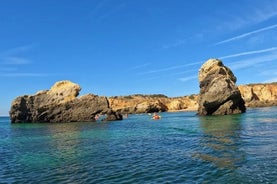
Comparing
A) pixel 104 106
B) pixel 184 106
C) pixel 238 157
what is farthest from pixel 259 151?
pixel 184 106

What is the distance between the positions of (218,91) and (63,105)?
100 ft

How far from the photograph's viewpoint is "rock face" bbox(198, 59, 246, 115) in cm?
7312

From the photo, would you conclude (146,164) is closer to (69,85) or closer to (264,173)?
(264,173)

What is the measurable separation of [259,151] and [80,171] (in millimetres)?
10857

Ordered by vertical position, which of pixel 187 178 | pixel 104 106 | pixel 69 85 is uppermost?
pixel 69 85

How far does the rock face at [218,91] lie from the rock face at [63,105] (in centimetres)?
1998

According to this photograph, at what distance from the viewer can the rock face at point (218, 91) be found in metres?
73.1

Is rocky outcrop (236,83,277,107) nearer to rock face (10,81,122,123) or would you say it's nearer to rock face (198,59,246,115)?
rock face (198,59,246,115)

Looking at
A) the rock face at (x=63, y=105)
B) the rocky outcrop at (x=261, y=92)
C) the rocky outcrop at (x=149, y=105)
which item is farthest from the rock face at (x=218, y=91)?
the rocky outcrop at (x=261, y=92)

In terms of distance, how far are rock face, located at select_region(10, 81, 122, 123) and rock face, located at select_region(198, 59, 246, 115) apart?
20.0 metres

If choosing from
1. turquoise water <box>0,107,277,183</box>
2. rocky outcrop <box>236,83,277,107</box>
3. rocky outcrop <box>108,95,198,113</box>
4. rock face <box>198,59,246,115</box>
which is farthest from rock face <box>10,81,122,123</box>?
rocky outcrop <box>236,83,277,107</box>

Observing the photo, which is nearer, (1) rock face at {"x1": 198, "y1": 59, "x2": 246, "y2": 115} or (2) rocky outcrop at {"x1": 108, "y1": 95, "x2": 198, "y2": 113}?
(1) rock face at {"x1": 198, "y1": 59, "x2": 246, "y2": 115}

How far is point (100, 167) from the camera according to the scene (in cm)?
2016

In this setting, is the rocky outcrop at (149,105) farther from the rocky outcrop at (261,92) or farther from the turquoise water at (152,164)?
the turquoise water at (152,164)
